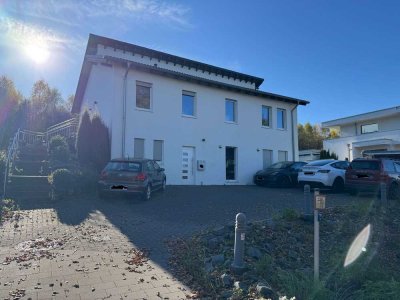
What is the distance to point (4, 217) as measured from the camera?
9.62 meters

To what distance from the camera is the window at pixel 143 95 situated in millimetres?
18266

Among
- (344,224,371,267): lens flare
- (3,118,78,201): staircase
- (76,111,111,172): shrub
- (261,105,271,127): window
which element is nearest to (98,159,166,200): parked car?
(3,118,78,201): staircase

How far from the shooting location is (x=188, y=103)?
20.3m

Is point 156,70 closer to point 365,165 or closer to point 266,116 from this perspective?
point 266,116

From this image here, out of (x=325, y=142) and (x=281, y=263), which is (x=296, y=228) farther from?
(x=325, y=142)

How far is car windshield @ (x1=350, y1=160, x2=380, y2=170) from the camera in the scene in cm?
1382

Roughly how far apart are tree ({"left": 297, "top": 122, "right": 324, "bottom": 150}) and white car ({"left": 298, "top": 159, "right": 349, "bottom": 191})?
36.3m

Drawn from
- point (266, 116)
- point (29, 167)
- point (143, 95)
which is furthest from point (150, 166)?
point (266, 116)

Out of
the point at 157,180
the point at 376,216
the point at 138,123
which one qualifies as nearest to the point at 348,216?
the point at 376,216

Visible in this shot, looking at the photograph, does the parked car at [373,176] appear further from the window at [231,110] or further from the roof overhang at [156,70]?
A: the roof overhang at [156,70]

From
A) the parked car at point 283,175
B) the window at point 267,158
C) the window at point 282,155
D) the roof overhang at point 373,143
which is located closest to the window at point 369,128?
the roof overhang at point 373,143

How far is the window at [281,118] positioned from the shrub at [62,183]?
1588cm

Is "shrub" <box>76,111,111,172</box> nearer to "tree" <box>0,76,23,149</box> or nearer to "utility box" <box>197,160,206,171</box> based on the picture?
"utility box" <box>197,160,206,171</box>

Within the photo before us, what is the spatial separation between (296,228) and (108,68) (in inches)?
574
